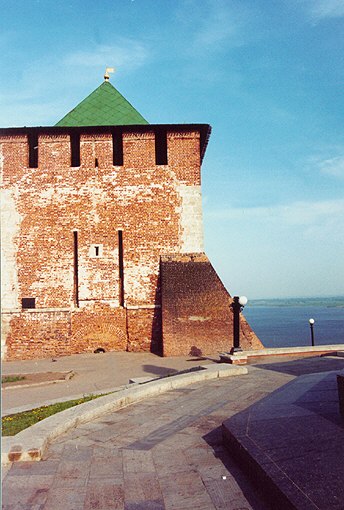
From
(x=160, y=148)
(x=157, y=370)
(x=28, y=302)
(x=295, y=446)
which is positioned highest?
(x=160, y=148)

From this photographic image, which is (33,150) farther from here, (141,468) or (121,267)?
(141,468)

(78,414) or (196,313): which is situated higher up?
(196,313)

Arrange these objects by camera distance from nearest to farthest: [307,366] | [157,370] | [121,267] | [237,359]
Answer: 1. [307,366]
2. [237,359]
3. [157,370]
4. [121,267]

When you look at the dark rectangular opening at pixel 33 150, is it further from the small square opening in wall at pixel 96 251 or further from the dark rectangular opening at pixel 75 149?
the small square opening in wall at pixel 96 251

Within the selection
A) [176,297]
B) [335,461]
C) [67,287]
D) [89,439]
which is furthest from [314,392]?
[67,287]

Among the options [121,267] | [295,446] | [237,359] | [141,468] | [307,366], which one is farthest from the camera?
[121,267]

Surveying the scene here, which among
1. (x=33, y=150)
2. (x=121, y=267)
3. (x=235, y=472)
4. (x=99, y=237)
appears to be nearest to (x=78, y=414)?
(x=235, y=472)

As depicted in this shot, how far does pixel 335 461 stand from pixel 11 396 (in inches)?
292

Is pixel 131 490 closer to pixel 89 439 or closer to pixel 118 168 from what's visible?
pixel 89 439

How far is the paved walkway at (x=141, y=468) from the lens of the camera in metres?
3.13

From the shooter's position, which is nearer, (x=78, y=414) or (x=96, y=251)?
(x=78, y=414)

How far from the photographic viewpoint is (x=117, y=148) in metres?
17.5

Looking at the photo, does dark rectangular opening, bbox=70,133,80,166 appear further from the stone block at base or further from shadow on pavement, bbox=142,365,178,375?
the stone block at base

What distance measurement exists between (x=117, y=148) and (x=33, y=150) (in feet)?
10.8
